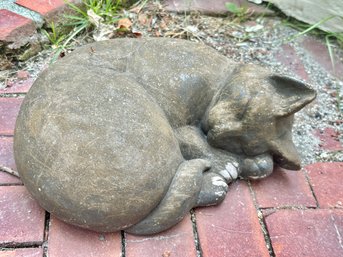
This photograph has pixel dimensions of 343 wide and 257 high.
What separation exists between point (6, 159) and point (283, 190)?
2.76 ft

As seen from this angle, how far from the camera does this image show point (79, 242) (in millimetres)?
1197

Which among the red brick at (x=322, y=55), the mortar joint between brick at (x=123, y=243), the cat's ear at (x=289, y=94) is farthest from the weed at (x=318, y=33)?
the mortar joint between brick at (x=123, y=243)

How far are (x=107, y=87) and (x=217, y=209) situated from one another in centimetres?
47

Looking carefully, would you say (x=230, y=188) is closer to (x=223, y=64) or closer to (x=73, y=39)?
(x=223, y=64)

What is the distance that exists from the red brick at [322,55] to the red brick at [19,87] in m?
1.14

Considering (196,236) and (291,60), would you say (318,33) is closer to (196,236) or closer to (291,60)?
(291,60)

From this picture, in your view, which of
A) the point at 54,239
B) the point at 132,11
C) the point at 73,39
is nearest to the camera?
the point at 54,239

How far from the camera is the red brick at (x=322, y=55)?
6.15 ft

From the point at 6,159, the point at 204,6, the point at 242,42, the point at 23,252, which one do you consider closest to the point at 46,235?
the point at 23,252

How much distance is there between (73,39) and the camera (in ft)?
6.03

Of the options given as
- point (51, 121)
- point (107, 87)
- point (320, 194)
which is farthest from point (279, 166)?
point (51, 121)

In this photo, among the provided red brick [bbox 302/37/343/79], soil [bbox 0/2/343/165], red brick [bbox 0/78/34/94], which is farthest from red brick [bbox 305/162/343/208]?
red brick [bbox 0/78/34/94]

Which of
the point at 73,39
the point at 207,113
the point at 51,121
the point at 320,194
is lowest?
the point at 320,194

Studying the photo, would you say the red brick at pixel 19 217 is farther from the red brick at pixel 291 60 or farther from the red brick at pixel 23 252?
the red brick at pixel 291 60
